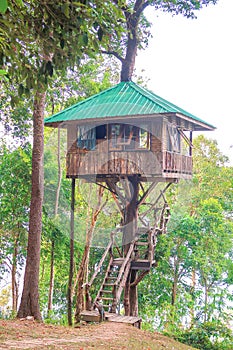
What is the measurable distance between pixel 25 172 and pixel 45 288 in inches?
223

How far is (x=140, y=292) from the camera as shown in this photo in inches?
629

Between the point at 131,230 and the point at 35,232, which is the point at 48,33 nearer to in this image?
the point at 35,232

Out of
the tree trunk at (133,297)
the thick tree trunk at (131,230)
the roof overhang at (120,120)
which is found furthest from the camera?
the tree trunk at (133,297)

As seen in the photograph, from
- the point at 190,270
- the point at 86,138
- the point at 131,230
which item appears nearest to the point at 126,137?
the point at 86,138

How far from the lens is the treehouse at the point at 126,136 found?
35.3 feet

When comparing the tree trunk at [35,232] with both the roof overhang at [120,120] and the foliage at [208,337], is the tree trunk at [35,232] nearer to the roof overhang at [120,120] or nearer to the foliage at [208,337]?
the roof overhang at [120,120]

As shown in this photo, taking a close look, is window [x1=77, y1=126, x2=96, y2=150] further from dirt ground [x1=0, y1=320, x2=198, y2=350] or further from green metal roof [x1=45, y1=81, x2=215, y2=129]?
dirt ground [x1=0, y1=320, x2=198, y2=350]

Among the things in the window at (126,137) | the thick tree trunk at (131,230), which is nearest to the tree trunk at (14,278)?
the thick tree trunk at (131,230)

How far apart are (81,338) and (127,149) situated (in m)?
4.74

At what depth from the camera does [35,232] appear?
11.0 m

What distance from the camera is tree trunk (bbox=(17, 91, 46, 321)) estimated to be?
1067cm

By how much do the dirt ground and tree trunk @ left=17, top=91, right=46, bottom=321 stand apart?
42.6 inches

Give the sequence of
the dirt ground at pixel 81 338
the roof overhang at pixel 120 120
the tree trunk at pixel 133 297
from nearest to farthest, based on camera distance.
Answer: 1. the dirt ground at pixel 81 338
2. the roof overhang at pixel 120 120
3. the tree trunk at pixel 133 297

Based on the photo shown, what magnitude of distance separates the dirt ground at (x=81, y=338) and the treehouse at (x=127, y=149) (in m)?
1.17
